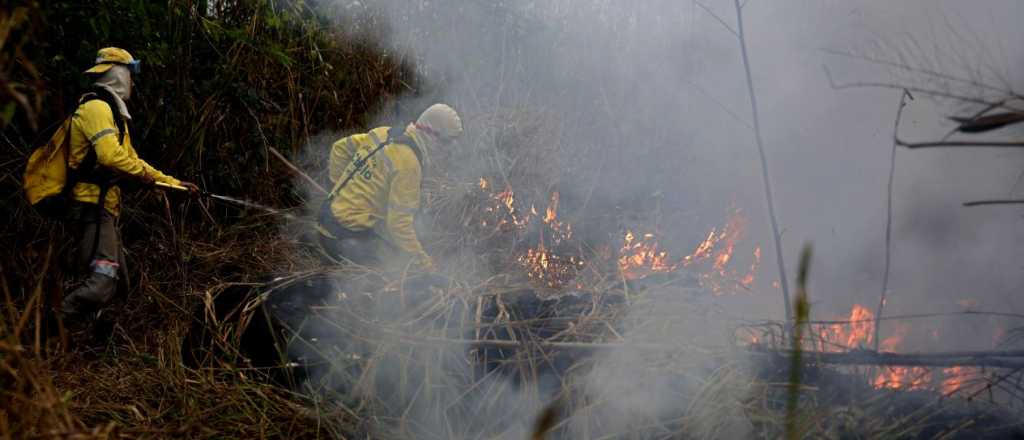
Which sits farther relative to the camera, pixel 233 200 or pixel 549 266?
pixel 549 266

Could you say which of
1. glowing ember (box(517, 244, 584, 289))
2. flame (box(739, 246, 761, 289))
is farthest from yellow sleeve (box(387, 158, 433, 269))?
flame (box(739, 246, 761, 289))

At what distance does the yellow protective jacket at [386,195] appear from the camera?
4562mm

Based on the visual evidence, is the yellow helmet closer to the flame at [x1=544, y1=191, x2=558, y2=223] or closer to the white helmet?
the white helmet

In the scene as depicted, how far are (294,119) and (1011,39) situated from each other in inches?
221

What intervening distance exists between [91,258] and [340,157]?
67.0 inches

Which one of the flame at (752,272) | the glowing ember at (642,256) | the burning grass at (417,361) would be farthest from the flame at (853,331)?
the glowing ember at (642,256)

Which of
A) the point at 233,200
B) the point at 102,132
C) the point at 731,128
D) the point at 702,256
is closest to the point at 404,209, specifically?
the point at 233,200

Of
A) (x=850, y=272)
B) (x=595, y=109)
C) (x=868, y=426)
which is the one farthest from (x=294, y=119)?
(x=868, y=426)

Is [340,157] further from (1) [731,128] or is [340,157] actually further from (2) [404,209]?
(1) [731,128]

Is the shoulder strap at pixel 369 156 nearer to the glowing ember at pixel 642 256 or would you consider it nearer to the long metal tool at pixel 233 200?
the long metal tool at pixel 233 200

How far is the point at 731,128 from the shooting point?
6324 millimetres

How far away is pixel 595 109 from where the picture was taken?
7.29 m

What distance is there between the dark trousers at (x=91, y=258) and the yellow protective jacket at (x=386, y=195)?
1410 mm

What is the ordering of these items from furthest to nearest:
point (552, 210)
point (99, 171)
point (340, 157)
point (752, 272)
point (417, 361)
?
point (552, 210) → point (752, 272) → point (340, 157) → point (99, 171) → point (417, 361)
